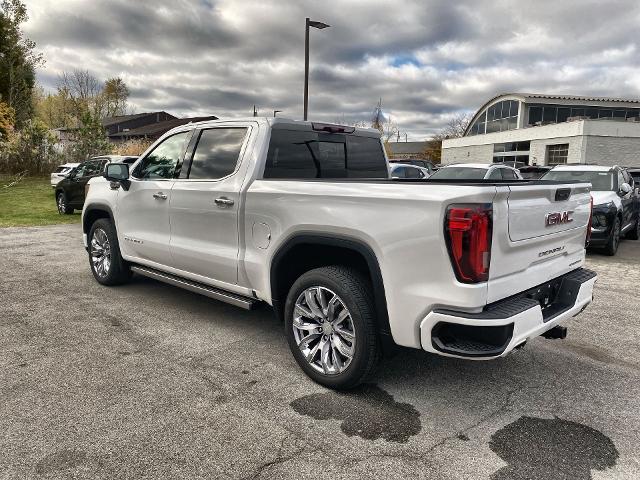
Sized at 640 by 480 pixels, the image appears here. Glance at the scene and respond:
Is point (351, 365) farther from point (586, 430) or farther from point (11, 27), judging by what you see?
point (11, 27)

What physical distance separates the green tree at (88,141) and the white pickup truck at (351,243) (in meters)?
27.0

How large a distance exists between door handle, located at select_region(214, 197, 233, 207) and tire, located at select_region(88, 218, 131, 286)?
87.6 inches

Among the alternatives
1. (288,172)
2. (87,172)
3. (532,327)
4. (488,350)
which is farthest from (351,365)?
(87,172)

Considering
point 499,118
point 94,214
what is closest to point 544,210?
point 94,214

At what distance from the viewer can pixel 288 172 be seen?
161 inches

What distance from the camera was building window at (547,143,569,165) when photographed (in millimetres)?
33312

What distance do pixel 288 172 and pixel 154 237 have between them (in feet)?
5.49

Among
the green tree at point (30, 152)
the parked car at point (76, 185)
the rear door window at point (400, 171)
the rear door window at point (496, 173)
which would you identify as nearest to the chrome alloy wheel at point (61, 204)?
the parked car at point (76, 185)

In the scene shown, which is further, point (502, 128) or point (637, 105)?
point (502, 128)

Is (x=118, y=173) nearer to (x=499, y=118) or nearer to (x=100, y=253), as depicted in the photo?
(x=100, y=253)

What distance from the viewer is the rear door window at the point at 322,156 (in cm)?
402

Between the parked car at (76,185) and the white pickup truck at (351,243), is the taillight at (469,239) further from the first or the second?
the parked car at (76,185)

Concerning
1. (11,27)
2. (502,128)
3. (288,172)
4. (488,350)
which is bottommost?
(488,350)

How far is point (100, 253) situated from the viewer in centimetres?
609
